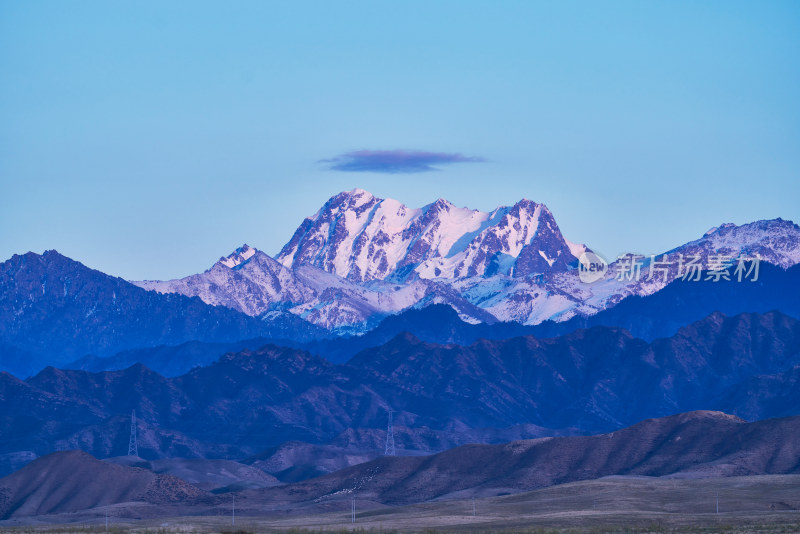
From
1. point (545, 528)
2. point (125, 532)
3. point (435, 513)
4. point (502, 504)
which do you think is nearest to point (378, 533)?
point (545, 528)

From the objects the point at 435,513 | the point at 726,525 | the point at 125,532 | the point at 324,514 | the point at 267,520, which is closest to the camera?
the point at 726,525

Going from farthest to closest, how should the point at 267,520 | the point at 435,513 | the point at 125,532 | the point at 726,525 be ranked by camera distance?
the point at 267,520 → the point at 435,513 → the point at 125,532 → the point at 726,525

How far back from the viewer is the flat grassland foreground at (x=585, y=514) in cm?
13325

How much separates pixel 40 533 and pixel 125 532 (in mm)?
7625

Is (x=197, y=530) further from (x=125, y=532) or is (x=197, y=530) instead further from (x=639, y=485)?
(x=639, y=485)

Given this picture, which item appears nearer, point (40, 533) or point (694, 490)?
point (40, 533)

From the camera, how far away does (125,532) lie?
13588cm

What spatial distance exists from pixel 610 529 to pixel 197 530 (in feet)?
127

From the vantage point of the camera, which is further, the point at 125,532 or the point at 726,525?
the point at 125,532

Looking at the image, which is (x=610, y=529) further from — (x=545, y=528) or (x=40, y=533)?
(x=40, y=533)

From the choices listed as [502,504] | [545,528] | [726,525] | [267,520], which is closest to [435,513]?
[502,504]

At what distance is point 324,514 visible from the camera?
7589 inches

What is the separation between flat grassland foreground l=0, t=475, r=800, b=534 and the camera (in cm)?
13325

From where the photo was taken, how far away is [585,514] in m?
148
